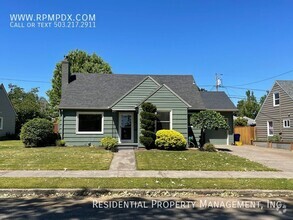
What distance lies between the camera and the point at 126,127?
67.4 ft

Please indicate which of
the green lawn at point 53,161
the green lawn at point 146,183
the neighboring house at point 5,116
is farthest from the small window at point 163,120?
the neighboring house at point 5,116

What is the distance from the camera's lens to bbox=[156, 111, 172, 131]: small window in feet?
61.6

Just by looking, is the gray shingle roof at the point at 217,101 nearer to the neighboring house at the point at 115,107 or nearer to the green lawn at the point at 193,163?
the neighboring house at the point at 115,107

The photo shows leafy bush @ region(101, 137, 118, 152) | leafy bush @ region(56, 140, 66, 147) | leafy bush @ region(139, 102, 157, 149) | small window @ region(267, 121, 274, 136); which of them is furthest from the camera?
small window @ region(267, 121, 274, 136)

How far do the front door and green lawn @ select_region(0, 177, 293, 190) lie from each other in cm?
1125

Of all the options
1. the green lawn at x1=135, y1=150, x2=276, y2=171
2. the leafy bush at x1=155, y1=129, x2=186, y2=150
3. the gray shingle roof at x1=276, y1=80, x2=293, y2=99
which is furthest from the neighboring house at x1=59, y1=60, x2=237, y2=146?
the gray shingle roof at x1=276, y1=80, x2=293, y2=99

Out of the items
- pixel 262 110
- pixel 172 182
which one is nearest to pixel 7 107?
pixel 262 110

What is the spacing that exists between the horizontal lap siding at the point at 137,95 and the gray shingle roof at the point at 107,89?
1.39m

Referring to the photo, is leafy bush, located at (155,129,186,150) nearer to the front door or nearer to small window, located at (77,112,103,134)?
the front door

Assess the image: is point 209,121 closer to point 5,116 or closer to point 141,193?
point 141,193

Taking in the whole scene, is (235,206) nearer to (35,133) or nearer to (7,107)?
(35,133)

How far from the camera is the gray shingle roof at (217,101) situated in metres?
24.4

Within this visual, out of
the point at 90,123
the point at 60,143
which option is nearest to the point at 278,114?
the point at 90,123

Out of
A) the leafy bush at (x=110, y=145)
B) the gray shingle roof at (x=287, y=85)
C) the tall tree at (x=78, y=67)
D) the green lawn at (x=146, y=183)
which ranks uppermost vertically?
the tall tree at (x=78, y=67)
